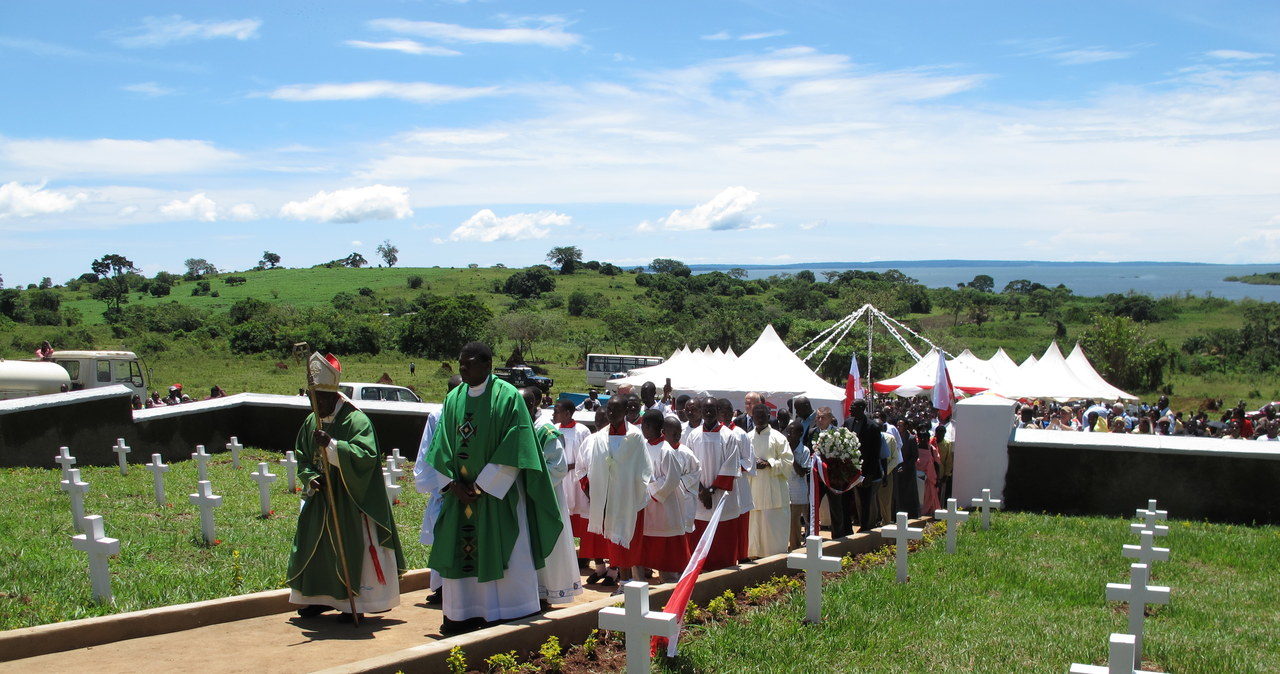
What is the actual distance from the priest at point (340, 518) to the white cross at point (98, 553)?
1.38 metres

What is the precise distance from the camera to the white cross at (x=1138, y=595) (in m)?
6.56

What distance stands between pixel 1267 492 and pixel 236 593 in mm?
12606

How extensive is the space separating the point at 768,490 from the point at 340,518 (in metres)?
4.34

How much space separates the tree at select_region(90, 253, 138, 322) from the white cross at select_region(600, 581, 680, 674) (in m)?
63.5

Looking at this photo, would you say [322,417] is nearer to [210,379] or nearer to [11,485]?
[11,485]

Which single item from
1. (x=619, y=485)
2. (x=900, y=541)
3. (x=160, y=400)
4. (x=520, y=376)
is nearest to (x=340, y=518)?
(x=619, y=485)

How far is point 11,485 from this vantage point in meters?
12.6

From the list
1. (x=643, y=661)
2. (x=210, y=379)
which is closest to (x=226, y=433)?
(x=643, y=661)

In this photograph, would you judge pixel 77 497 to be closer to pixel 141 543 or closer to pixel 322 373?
pixel 141 543

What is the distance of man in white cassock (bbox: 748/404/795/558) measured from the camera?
961 cm

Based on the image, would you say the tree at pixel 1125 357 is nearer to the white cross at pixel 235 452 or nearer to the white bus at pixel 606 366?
the white bus at pixel 606 366

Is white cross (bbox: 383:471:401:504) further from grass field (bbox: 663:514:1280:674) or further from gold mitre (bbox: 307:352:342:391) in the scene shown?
grass field (bbox: 663:514:1280:674)

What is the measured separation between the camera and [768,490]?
9.70 m

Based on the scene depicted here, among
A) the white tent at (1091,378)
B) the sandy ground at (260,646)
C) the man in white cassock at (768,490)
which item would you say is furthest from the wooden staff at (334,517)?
the white tent at (1091,378)
